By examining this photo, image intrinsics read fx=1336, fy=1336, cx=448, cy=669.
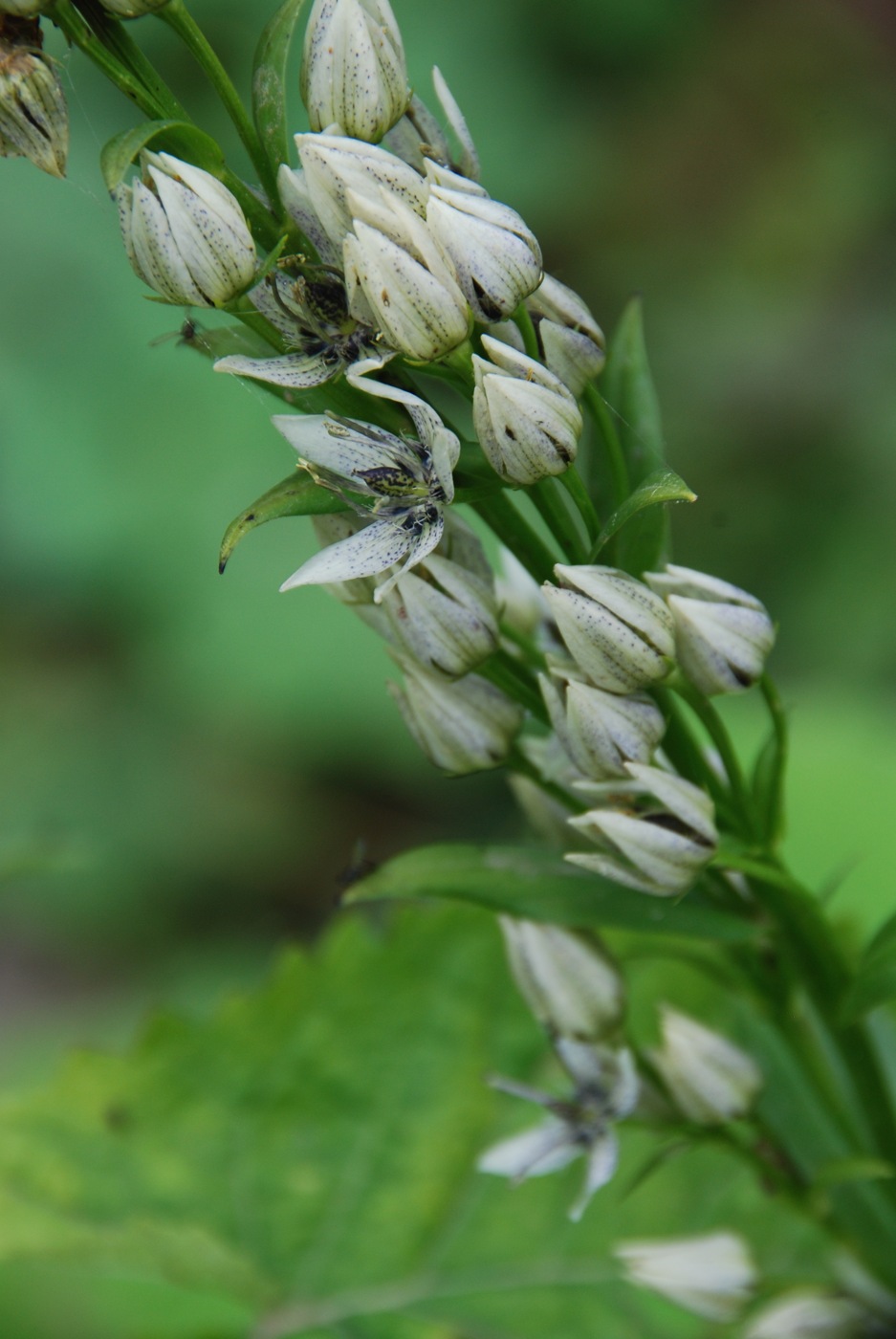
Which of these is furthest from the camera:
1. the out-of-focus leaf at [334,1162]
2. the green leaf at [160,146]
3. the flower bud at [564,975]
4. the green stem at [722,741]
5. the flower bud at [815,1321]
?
the out-of-focus leaf at [334,1162]

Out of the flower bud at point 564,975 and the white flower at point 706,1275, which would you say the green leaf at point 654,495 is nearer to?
the flower bud at point 564,975

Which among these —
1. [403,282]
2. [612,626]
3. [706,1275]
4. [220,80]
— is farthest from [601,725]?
[706,1275]

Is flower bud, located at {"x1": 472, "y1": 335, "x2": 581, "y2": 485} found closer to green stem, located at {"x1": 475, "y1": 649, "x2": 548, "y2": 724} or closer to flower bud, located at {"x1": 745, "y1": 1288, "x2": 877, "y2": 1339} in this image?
green stem, located at {"x1": 475, "y1": 649, "x2": 548, "y2": 724}

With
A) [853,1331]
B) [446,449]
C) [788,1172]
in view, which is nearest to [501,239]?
[446,449]

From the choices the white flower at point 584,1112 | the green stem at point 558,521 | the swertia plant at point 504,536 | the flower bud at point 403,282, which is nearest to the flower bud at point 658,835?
the swertia plant at point 504,536

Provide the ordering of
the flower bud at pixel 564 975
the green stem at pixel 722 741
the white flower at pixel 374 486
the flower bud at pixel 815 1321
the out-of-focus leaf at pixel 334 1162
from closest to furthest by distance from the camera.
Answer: the white flower at pixel 374 486, the green stem at pixel 722 741, the flower bud at pixel 564 975, the flower bud at pixel 815 1321, the out-of-focus leaf at pixel 334 1162

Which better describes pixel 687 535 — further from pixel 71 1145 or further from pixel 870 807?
pixel 71 1145
